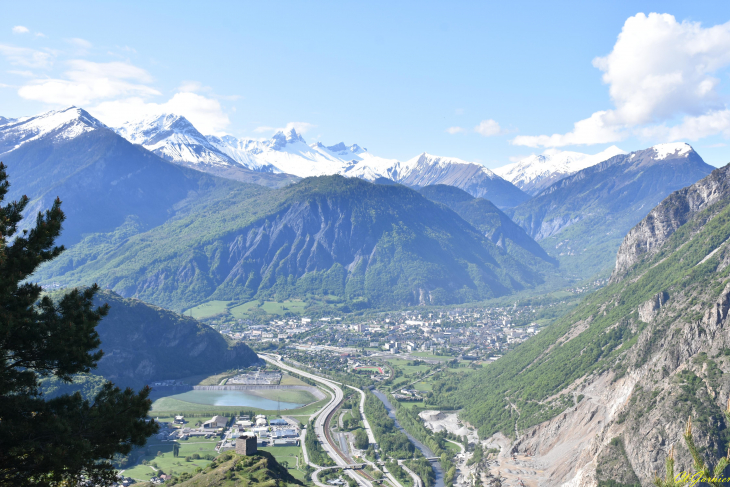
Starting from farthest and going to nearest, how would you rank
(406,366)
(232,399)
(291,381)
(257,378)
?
(406,366) → (257,378) → (291,381) → (232,399)

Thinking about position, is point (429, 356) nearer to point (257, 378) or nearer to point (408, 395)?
point (408, 395)

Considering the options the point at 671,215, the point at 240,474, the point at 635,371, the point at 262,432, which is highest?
the point at 671,215

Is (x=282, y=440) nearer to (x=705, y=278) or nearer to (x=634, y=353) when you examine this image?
(x=634, y=353)

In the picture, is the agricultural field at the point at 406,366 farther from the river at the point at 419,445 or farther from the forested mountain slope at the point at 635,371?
the river at the point at 419,445

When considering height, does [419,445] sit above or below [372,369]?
below

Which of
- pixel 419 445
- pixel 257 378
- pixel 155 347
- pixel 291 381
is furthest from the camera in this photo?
pixel 155 347

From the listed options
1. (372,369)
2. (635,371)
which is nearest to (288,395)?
(372,369)

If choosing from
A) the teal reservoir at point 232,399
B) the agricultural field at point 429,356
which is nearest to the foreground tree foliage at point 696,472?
the teal reservoir at point 232,399

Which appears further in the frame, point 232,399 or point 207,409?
point 232,399
